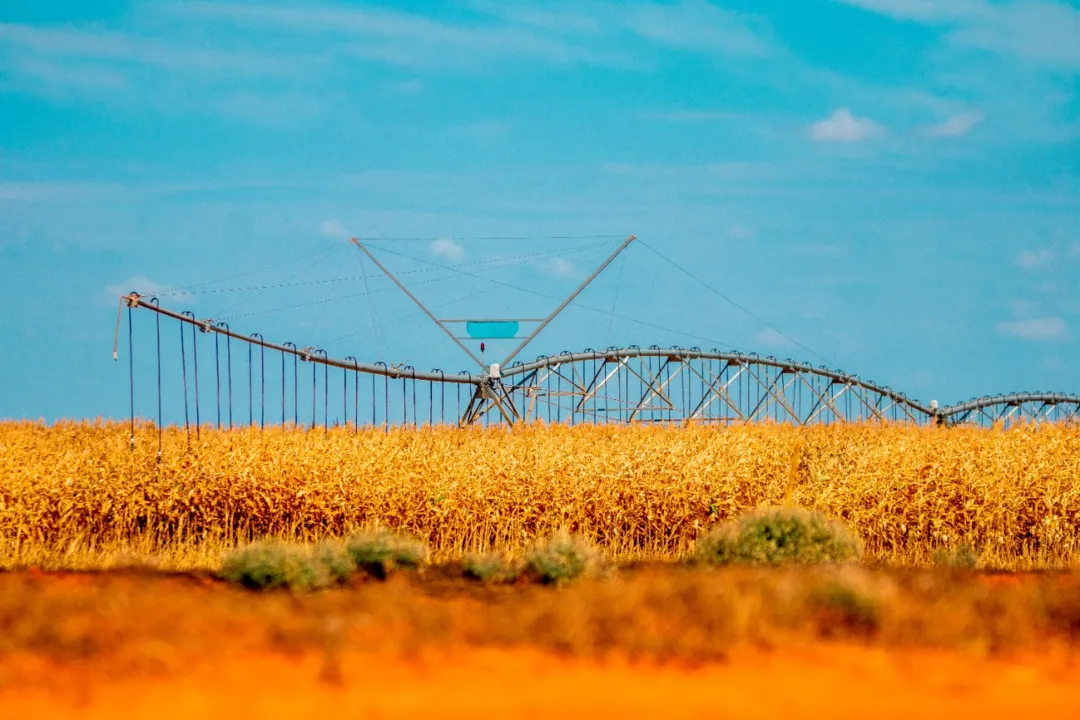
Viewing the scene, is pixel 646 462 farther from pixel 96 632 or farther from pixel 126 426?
pixel 126 426

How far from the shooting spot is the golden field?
65.8 feet

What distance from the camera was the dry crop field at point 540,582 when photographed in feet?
29.8

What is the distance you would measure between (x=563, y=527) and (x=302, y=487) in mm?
4459

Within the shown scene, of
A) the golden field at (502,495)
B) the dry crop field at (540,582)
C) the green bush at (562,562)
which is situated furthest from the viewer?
the golden field at (502,495)

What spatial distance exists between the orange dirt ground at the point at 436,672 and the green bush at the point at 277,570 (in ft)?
4.33

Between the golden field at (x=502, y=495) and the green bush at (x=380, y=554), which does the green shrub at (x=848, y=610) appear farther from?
the golden field at (x=502, y=495)

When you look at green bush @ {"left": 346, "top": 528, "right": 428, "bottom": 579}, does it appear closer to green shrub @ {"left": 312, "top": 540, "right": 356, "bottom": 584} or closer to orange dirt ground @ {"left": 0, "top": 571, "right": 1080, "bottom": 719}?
green shrub @ {"left": 312, "top": 540, "right": 356, "bottom": 584}

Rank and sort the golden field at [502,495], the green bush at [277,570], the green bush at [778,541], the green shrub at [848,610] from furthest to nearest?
the golden field at [502,495] < the green bush at [778,541] < the green bush at [277,570] < the green shrub at [848,610]

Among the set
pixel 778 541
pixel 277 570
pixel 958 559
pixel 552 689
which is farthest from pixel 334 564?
pixel 958 559

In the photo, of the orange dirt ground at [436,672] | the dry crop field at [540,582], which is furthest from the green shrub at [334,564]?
the orange dirt ground at [436,672]

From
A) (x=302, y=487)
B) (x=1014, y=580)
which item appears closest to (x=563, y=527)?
(x=302, y=487)

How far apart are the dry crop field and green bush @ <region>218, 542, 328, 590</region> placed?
0.29ft

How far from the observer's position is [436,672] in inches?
366

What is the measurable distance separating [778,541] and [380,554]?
15.8 feet
